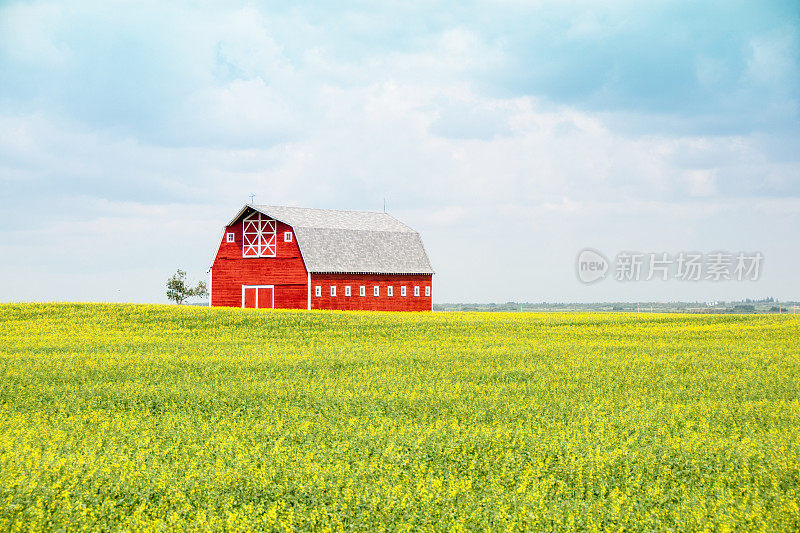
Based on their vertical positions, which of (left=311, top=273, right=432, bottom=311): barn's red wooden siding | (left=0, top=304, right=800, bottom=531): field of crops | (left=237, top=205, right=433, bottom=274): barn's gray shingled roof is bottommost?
(left=0, top=304, right=800, bottom=531): field of crops

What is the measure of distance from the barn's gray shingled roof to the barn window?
0.77 metres

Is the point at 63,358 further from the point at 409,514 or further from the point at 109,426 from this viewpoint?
the point at 409,514

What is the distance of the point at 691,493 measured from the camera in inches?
370

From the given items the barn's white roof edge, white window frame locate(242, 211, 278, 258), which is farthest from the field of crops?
white window frame locate(242, 211, 278, 258)

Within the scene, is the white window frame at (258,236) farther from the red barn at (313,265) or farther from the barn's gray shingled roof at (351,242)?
the barn's gray shingled roof at (351,242)

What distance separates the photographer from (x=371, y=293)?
5278 centimetres

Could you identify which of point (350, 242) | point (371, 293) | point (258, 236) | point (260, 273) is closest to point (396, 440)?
point (371, 293)

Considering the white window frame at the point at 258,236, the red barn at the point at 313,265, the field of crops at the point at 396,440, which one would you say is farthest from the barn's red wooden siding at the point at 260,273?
the field of crops at the point at 396,440

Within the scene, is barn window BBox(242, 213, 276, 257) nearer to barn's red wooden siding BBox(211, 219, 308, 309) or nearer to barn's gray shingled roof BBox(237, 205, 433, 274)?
barn's red wooden siding BBox(211, 219, 308, 309)

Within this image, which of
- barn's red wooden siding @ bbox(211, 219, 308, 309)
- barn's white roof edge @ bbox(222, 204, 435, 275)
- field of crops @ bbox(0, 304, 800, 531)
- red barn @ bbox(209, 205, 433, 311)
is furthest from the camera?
barn's white roof edge @ bbox(222, 204, 435, 275)

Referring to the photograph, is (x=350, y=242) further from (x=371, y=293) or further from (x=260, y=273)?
(x=260, y=273)

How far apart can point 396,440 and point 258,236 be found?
139 feet

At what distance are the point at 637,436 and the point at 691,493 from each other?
8.79 feet

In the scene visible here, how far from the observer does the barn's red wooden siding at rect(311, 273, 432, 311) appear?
5034cm
